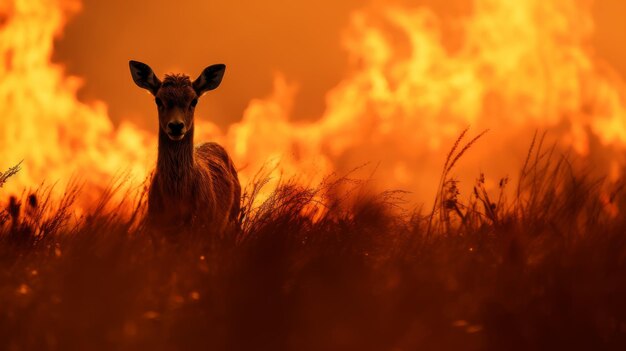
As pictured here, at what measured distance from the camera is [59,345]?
4.00m

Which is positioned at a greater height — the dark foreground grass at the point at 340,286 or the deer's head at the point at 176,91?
the deer's head at the point at 176,91

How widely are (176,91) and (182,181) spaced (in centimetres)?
104

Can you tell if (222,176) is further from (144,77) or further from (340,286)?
(340,286)

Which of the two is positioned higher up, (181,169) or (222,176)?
(222,176)

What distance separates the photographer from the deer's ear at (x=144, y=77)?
955 cm

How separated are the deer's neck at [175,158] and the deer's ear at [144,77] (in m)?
0.71

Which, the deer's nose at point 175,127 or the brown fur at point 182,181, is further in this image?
the deer's nose at point 175,127

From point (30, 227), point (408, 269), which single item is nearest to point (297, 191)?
point (30, 227)

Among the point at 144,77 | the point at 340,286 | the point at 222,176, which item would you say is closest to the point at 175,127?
the point at 144,77

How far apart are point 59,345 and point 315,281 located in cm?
137

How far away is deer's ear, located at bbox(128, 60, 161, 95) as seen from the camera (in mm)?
9555

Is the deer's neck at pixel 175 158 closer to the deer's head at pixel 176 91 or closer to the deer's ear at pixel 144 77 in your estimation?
the deer's head at pixel 176 91

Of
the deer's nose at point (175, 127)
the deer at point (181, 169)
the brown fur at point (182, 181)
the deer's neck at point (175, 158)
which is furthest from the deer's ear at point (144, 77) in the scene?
the deer's nose at point (175, 127)

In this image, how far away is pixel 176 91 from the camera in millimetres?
9273
